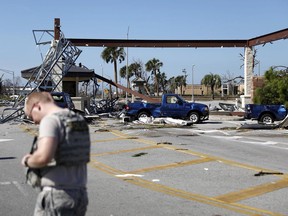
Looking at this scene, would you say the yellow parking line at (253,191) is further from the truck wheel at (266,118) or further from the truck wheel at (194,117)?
the truck wheel at (194,117)

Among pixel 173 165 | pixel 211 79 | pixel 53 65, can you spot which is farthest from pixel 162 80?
pixel 173 165

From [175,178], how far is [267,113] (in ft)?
60.2

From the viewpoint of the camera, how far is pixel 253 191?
27.8 ft

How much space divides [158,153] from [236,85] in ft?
368

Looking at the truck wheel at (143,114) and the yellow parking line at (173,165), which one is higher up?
the truck wheel at (143,114)

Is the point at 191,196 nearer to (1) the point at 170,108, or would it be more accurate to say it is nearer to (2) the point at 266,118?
(2) the point at 266,118

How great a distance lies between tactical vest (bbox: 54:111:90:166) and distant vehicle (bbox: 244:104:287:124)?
952 inches

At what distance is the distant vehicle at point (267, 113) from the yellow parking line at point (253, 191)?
18.0 m

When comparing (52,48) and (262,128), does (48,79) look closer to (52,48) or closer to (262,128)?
(52,48)

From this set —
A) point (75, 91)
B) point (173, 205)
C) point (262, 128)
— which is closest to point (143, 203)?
point (173, 205)

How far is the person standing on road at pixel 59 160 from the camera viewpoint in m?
3.60

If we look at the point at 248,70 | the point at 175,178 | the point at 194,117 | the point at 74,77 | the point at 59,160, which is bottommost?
the point at 175,178

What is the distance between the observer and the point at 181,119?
2836 centimetres

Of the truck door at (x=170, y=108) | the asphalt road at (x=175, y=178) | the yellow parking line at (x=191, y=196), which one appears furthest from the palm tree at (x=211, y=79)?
the yellow parking line at (x=191, y=196)
